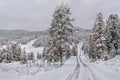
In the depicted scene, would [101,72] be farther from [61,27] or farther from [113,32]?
[113,32]

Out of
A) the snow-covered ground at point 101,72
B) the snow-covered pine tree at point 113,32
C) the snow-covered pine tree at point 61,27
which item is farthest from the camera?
the snow-covered pine tree at point 113,32

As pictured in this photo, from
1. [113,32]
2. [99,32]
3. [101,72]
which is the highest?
[99,32]

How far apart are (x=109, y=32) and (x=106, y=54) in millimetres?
7885

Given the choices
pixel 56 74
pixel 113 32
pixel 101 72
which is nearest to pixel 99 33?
pixel 113 32

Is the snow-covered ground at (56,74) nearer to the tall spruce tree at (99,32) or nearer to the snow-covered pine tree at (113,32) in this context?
the snow-covered pine tree at (113,32)

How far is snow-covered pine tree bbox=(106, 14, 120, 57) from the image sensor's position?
59.2m

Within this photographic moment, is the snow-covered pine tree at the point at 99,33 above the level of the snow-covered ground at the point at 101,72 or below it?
above

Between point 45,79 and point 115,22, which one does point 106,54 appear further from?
point 45,79

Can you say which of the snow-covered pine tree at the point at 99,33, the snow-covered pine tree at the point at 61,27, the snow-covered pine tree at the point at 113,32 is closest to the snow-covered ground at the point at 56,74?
the snow-covered pine tree at the point at 61,27

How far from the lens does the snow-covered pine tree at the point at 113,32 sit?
194ft

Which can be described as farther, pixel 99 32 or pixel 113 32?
pixel 99 32

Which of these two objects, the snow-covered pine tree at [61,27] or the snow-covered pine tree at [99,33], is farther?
the snow-covered pine tree at [99,33]

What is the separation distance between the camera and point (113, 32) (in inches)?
2340

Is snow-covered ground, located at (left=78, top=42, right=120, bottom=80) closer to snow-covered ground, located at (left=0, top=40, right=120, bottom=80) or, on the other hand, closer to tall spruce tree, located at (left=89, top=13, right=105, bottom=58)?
snow-covered ground, located at (left=0, top=40, right=120, bottom=80)
